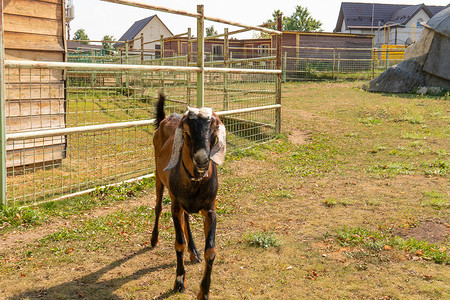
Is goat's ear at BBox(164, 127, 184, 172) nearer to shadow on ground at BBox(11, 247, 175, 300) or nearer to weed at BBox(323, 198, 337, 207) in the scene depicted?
shadow on ground at BBox(11, 247, 175, 300)

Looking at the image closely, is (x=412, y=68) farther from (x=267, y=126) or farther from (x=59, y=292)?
(x=59, y=292)

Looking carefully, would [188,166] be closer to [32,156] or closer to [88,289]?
[88,289]

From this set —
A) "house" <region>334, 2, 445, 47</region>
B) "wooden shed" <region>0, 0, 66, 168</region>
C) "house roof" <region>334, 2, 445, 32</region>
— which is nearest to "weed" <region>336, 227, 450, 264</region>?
"wooden shed" <region>0, 0, 66, 168</region>

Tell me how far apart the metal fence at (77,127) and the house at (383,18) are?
50.5 meters

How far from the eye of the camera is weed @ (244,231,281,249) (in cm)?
403

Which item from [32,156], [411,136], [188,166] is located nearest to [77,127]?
[32,156]

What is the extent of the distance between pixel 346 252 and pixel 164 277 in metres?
1.85

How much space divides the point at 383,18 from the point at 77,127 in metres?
61.9

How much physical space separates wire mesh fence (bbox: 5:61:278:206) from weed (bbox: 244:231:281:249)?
2.00 metres

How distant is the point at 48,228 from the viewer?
4449mm

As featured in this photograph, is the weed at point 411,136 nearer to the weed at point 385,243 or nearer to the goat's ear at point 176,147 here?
the weed at point 385,243

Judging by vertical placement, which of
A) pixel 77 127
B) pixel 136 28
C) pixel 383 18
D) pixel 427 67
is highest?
pixel 383 18

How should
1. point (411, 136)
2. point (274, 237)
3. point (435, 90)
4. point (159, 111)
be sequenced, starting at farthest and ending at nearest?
point (435, 90) → point (411, 136) → point (159, 111) → point (274, 237)

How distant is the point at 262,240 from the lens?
4.07 metres
